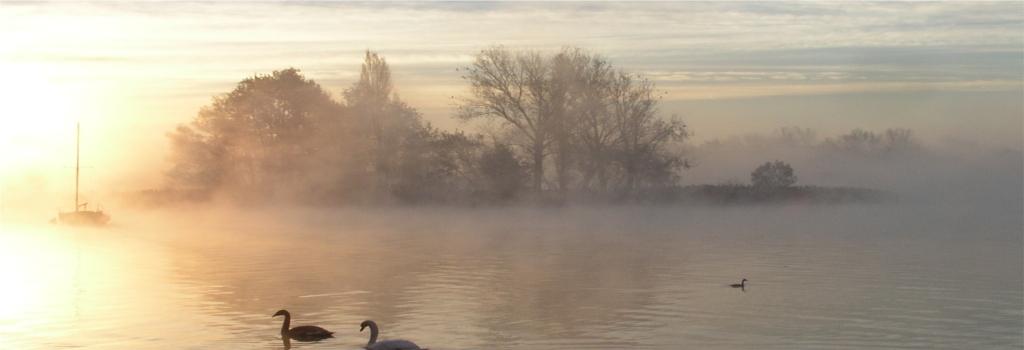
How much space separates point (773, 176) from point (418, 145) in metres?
20.1

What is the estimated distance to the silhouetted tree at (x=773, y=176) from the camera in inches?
2913

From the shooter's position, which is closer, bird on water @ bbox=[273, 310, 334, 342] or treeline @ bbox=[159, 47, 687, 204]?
bird on water @ bbox=[273, 310, 334, 342]

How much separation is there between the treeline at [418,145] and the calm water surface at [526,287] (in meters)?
12.0

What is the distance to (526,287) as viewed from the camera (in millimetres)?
28344

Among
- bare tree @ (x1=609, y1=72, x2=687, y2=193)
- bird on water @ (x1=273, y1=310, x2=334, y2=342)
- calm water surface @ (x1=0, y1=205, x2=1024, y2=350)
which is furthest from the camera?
bare tree @ (x1=609, y1=72, x2=687, y2=193)

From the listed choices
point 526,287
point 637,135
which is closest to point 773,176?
point 637,135

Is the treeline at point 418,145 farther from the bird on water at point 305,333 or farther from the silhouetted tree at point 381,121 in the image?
the bird on water at point 305,333

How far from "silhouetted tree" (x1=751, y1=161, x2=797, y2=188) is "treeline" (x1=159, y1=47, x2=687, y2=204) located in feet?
26.7

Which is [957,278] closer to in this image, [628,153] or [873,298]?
[873,298]

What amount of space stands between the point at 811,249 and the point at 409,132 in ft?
107

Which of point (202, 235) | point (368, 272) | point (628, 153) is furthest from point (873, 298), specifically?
point (628, 153)

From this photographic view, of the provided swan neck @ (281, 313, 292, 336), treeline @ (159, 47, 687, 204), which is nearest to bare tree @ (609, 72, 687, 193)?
treeline @ (159, 47, 687, 204)

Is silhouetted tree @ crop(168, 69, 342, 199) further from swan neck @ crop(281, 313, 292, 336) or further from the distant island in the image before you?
swan neck @ crop(281, 313, 292, 336)

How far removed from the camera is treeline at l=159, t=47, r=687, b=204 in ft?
217
